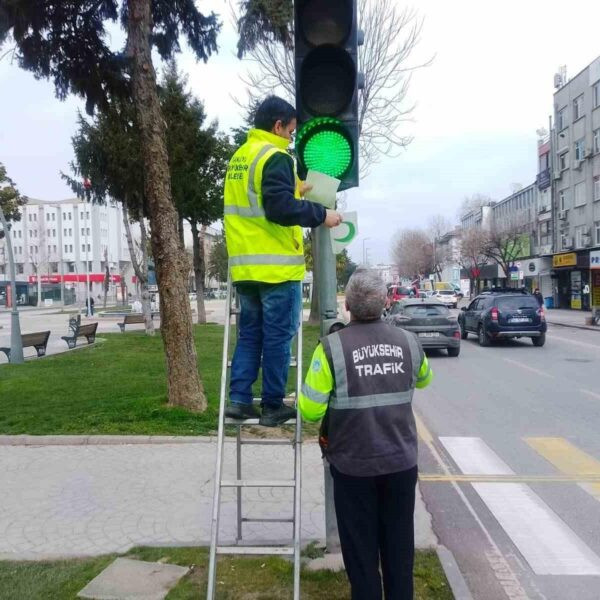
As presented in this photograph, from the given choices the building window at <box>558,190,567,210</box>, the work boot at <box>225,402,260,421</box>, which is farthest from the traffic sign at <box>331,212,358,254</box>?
the building window at <box>558,190,567,210</box>

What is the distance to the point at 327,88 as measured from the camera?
4.16 meters

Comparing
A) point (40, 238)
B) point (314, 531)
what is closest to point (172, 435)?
point (314, 531)

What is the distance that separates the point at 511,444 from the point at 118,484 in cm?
464

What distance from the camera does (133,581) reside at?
13.0ft

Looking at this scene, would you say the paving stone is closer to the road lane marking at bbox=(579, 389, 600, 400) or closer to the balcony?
the road lane marking at bbox=(579, 389, 600, 400)

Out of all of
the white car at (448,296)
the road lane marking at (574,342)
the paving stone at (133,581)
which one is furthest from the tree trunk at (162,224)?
the white car at (448,296)

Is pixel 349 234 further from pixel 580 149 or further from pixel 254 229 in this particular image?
pixel 580 149

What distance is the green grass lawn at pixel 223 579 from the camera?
3.80 m

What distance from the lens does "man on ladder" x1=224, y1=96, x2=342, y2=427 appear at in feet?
11.5

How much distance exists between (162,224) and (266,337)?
17.6 ft

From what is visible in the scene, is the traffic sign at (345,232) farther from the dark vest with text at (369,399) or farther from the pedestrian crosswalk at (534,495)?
the pedestrian crosswalk at (534,495)

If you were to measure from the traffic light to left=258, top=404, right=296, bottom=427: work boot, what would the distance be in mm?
1468

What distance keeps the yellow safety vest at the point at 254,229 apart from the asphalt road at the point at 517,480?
2.37 meters

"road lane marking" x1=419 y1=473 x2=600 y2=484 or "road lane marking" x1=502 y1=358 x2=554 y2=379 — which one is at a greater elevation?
"road lane marking" x1=419 y1=473 x2=600 y2=484
